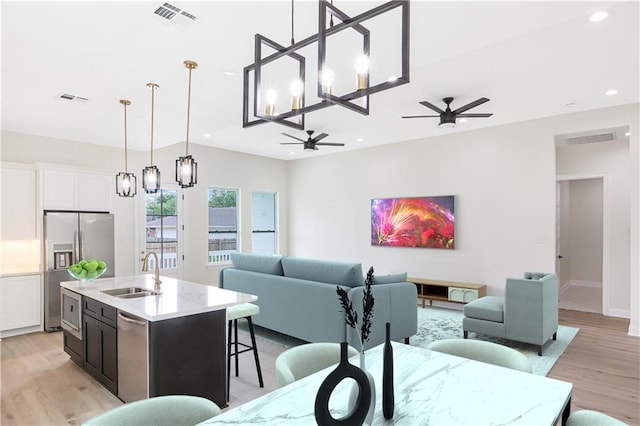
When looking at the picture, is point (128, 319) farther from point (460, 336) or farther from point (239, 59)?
point (460, 336)

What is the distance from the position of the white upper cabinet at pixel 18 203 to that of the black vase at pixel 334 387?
555 cm

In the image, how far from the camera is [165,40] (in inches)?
105

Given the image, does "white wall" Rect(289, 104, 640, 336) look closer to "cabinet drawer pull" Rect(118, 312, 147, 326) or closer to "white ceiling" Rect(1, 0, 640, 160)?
"white ceiling" Rect(1, 0, 640, 160)

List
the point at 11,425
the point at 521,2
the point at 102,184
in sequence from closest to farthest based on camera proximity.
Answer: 1. the point at 521,2
2. the point at 11,425
3. the point at 102,184

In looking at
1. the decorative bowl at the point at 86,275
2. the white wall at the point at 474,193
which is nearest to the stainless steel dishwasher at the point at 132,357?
the decorative bowl at the point at 86,275

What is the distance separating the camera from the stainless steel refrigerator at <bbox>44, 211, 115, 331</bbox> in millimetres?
4953

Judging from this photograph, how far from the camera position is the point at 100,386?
3.24 metres

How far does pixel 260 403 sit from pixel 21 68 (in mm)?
3525

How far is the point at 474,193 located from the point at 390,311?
324 centimetres

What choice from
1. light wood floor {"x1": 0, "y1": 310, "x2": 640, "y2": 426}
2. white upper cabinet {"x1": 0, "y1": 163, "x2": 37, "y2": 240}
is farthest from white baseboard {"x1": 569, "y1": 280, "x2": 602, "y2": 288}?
white upper cabinet {"x1": 0, "y1": 163, "x2": 37, "y2": 240}

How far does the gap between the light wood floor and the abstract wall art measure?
2.51 meters

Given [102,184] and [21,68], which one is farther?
[102,184]

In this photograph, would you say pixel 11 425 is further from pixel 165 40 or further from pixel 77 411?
pixel 165 40

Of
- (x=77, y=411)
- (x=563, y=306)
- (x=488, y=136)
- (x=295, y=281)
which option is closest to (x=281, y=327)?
(x=295, y=281)
